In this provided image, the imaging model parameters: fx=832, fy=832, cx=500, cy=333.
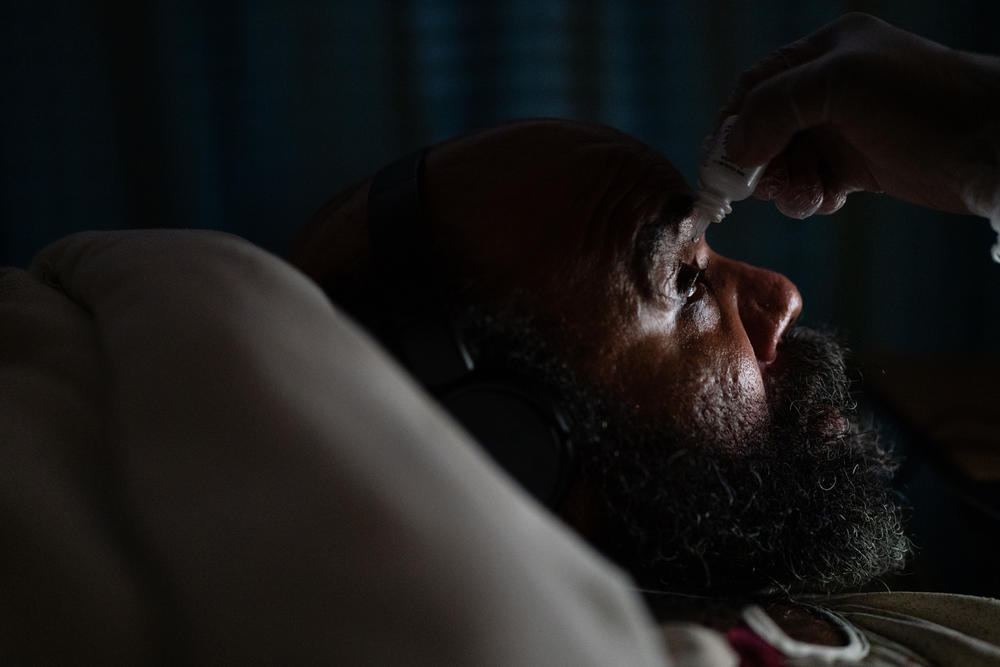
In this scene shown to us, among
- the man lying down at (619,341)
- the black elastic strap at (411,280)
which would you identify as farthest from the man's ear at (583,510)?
the black elastic strap at (411,280)

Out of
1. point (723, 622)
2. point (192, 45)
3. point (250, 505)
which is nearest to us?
point (250, 505)

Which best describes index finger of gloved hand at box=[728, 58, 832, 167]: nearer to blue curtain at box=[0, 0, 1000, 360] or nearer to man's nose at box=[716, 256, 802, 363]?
man's nose at box=[716, 256, 802, 363]

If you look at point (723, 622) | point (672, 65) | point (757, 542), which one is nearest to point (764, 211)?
point (672, 65)

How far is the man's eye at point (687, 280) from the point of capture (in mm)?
850

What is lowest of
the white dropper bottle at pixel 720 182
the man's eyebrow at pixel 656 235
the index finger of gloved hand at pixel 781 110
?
the man's eyebrow at pixel 656 235

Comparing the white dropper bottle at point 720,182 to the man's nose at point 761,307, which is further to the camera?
the man's nose at point 761,307

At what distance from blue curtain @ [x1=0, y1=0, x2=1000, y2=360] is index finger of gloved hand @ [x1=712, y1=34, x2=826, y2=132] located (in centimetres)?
91

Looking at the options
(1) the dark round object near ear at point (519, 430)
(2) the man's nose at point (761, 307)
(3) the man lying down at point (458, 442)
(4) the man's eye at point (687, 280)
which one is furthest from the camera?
(2) the man's nose at point (761, 307)

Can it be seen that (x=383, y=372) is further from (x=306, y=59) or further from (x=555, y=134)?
(x=306, y=59)

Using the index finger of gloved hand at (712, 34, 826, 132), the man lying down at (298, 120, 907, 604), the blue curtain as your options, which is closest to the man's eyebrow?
the man lying down at (298, 120, 907, 604)

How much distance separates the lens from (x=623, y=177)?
0.83 m

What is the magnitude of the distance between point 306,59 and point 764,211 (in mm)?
1038

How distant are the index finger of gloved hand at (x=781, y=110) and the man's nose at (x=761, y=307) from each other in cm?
18

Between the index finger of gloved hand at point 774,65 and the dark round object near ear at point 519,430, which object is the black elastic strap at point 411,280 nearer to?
the dark round object near ear at point 519,430
